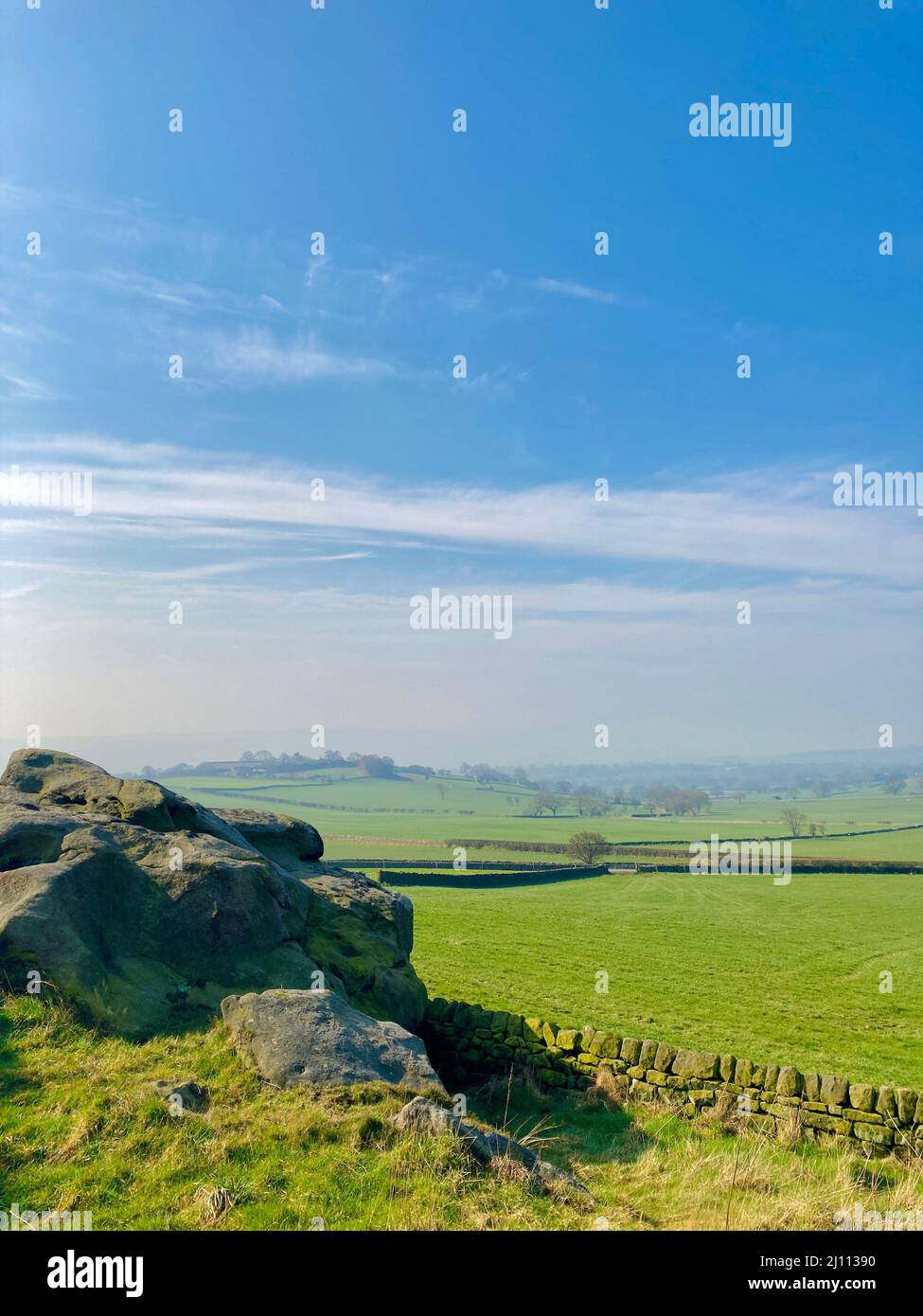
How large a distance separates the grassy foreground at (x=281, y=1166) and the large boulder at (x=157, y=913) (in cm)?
93

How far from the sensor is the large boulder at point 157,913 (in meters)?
13.0

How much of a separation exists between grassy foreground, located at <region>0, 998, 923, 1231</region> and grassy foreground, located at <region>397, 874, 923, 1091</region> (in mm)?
14737

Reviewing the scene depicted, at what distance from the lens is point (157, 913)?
1501 cm

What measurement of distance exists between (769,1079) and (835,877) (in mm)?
72715

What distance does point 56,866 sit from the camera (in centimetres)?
1441

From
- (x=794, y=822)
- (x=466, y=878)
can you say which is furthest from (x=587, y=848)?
(x=794, y=822)

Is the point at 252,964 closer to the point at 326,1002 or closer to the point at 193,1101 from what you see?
the point at 326,1002

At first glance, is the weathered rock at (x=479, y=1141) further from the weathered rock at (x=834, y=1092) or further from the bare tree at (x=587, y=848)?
the bare tree at (x=587, y=848)

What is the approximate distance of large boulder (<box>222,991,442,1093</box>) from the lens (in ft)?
35.6

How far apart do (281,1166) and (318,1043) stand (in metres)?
2.61

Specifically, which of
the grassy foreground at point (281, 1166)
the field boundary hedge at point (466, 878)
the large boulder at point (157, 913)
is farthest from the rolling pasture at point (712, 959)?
the grassy foreground at point (281, 1166)

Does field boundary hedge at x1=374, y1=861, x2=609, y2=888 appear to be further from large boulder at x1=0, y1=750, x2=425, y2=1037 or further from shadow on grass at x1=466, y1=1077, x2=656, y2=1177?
shadow on grass at x1=466, y1=1077, x2=656, y2=1177

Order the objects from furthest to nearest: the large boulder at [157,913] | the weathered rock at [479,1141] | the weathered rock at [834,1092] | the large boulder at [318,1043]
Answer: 1. the weathered rock at [834,1092]
2. the large boulder at [157,913]
3. the large boulder at [318,1043]
4. the weathered rock at [479,1141]
